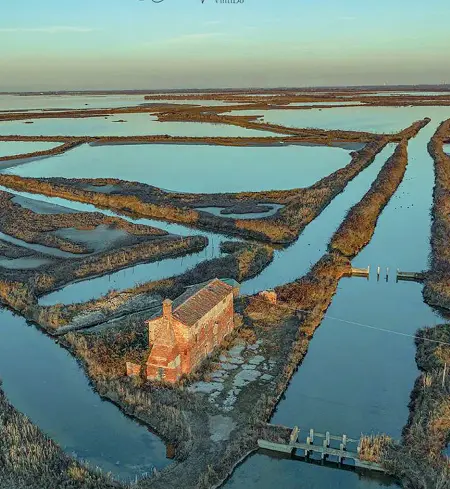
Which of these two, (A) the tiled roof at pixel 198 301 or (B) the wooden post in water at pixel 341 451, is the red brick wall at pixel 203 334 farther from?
(B) the wooden post in water at pixel 341 451

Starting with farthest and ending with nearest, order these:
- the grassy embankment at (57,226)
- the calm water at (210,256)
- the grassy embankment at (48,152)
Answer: the grassy embankment at (48,152), the grassy embankment at (57,226), the calm water at (210,256)

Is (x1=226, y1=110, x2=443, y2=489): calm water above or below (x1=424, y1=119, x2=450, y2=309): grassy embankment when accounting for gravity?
below

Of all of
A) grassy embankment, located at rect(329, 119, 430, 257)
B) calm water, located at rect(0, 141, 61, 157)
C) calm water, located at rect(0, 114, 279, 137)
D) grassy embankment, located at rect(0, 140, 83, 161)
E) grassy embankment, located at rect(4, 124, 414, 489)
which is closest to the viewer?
grassy embankment, located at rect(4, 124, 414, 489)

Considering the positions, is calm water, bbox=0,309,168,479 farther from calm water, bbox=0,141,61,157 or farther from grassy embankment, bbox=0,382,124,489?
calm water, bbox=0,141,61,157

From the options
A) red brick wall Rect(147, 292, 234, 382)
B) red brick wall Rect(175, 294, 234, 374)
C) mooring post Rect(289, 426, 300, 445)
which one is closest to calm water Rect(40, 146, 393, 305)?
red brick wall Rect(175, 294, 234, 374)

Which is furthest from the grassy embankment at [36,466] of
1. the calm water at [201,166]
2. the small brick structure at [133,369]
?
the calm water at [201,166]

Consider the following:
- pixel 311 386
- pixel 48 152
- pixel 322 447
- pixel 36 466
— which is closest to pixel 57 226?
pixel 311 386

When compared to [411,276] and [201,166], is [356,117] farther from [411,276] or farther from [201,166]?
[411,276]
